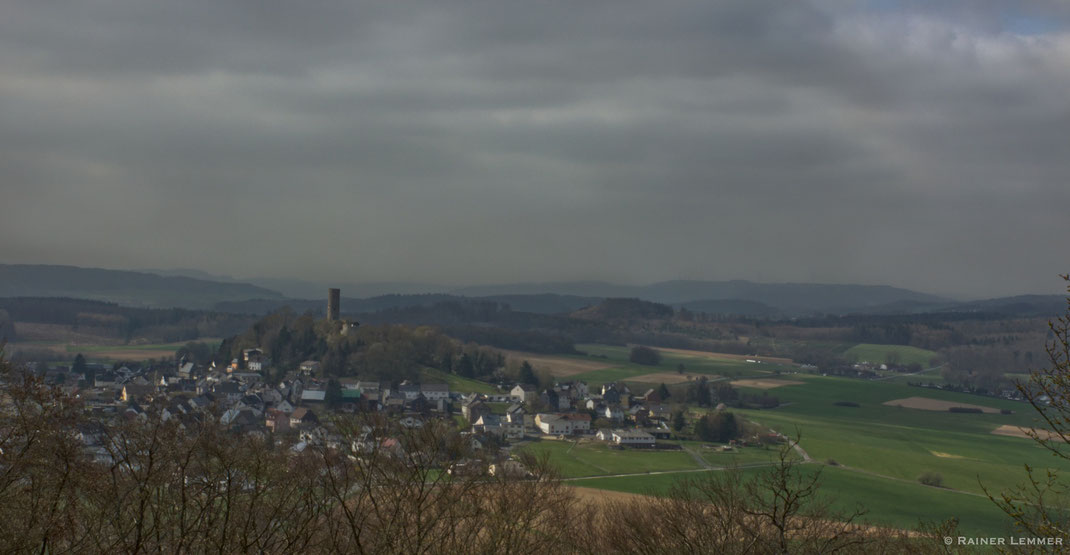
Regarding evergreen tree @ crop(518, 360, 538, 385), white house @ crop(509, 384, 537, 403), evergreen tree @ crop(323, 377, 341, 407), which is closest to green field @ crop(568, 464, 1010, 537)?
evergreen tree @ crop(323, 377, 341, 407)

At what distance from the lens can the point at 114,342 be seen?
12012 centimetres

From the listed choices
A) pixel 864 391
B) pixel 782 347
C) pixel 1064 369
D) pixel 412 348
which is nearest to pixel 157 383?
pixel 412 348

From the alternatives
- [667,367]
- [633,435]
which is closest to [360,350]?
[633,435]

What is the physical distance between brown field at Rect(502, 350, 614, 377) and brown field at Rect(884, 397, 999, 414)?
108ft

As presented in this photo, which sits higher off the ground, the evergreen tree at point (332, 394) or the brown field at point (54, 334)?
the brown field at point (54, 334)

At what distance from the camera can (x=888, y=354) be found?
120 metres

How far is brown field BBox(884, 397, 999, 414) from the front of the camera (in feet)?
238

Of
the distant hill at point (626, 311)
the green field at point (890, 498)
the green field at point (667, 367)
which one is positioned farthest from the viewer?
the distant hill at point (626, 311)

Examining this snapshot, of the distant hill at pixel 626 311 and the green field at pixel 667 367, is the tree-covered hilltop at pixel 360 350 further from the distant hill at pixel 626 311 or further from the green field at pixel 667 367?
the distant hill at pixel 626 311

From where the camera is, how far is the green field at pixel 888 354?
117m

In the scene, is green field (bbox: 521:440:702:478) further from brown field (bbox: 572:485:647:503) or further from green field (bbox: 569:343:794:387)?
green field (bbox: 569:343:794:387)

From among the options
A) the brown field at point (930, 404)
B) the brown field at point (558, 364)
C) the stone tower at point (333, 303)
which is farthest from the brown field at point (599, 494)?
the stone tower at point (333, 303)

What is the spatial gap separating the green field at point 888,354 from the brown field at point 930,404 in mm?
40287

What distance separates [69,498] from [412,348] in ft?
238
